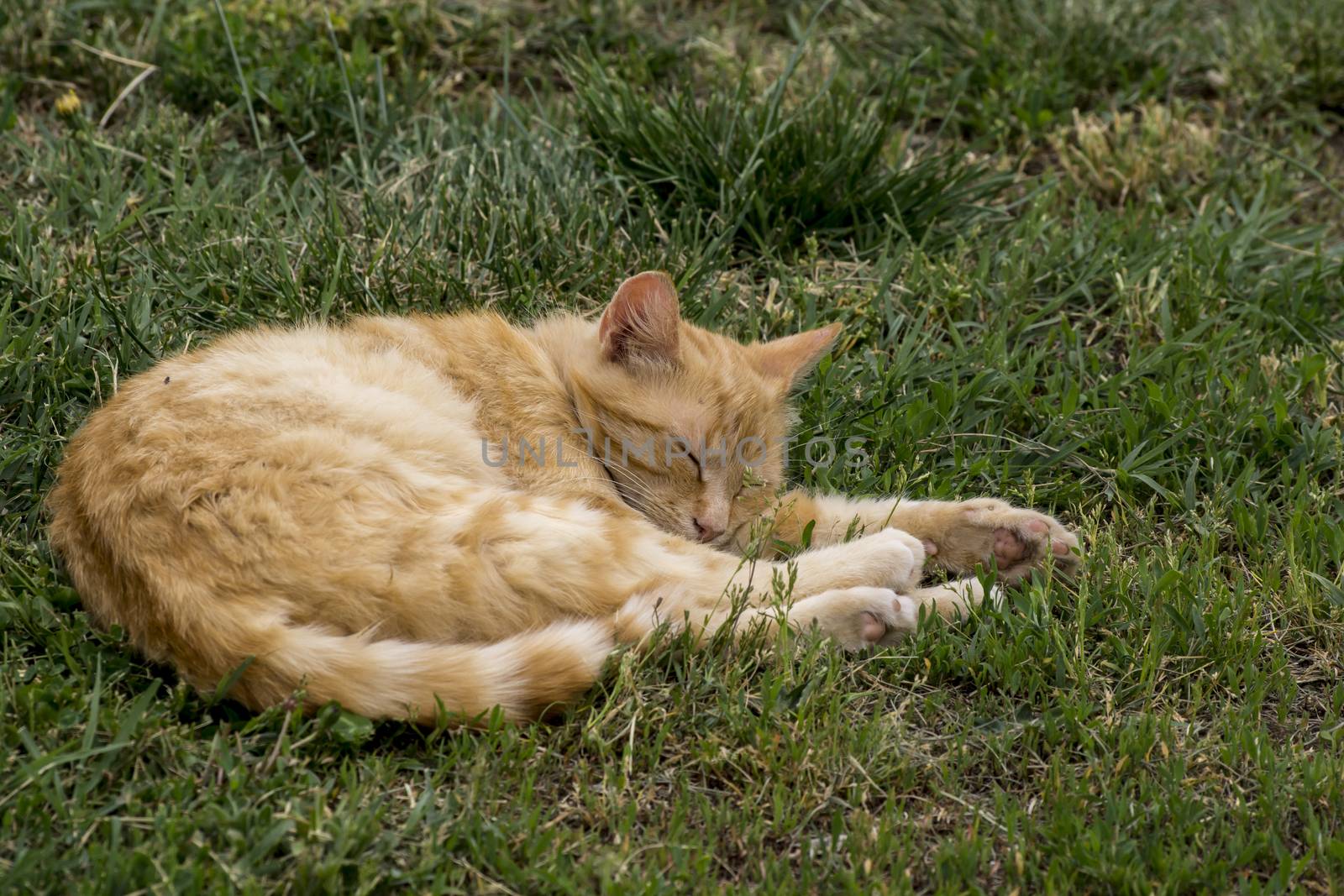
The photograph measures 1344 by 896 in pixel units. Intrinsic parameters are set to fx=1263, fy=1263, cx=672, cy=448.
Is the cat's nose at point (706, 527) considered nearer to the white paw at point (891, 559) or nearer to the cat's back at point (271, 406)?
the white paw at point (891, 559)

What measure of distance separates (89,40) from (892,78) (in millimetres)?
3061

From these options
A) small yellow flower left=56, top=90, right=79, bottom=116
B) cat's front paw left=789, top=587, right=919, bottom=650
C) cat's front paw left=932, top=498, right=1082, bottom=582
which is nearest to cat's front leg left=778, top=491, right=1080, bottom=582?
cat's front paw left=932, top=498, right=1082, bottom=582

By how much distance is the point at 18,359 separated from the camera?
341 cm

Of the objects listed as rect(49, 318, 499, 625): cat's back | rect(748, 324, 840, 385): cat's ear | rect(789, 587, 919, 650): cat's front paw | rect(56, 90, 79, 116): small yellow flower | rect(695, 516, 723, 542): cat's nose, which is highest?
rect(56, 90, 79, 116): small yellow flower

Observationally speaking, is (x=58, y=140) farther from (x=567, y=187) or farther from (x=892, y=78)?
(x=892, y=78)

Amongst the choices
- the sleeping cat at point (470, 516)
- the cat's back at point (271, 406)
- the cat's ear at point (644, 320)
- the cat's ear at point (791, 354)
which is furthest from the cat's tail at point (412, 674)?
the cat's ear at point (791, 354)

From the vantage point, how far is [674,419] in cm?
335

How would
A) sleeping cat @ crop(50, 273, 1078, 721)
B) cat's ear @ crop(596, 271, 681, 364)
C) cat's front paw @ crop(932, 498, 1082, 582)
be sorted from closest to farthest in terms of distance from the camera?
sleeping cat @ crop(50, 273, 1078, 721), cat's front paw @ crop(932, 498, 1082, 582), cat's ear @ crop(596, 271, 681, 364)

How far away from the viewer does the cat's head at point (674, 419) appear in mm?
3295

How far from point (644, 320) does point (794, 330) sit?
1.02 metres

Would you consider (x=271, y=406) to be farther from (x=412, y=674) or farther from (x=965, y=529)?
(x=965, y=529)

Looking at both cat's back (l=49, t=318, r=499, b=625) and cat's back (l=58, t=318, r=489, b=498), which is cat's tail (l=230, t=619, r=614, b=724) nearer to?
cat's back (l=49, t=318, r=499, b=625)

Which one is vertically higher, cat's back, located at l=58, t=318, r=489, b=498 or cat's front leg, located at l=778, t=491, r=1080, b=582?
cat's back, located at l=58, t=318, r=489, b=498

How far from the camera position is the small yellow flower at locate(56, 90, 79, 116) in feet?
14.9
